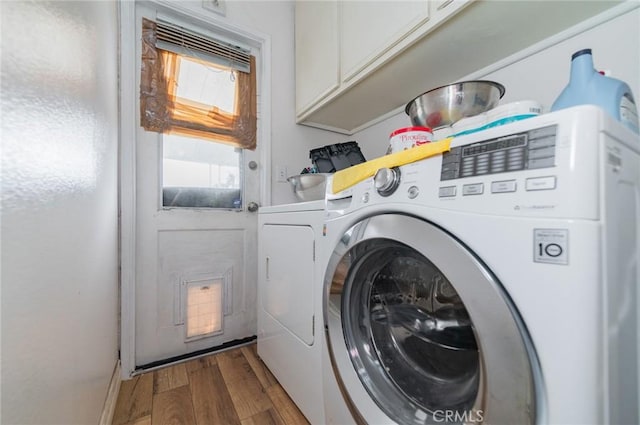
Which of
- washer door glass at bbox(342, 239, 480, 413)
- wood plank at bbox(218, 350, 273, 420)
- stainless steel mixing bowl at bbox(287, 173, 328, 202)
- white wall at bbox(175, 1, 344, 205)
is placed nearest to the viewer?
washer door glass at bbox(342, 239, 480, 413)

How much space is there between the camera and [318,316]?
84 cm

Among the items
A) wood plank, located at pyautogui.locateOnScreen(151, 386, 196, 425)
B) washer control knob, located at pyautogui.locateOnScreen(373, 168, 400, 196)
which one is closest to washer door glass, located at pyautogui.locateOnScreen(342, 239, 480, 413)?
washer control knob, located at pyautogui.locateOnScreen(373, 168, 400, 196)

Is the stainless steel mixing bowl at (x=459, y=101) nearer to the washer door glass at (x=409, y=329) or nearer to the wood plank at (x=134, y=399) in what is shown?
the washer door glass at (x=409, y=329)

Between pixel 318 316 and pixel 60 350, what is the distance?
2.12ft

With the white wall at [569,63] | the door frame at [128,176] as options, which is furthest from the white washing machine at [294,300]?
the white wall at [569,63]

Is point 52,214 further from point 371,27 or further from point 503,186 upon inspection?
point 371,27

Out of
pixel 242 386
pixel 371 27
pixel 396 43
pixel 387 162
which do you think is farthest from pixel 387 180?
pixel 242 386

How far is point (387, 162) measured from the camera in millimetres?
581

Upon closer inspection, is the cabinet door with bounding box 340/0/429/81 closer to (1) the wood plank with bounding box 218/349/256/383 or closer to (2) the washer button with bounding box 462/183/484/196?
(2) the washer button with bounding box 462/183/484/196

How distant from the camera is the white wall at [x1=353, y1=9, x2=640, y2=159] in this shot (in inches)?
30.1

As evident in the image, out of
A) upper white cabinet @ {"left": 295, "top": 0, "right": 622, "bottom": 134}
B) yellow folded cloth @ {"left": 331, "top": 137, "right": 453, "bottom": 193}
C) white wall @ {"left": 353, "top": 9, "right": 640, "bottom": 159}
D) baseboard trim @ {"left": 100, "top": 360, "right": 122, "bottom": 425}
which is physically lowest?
baseboard trim @ {"left": 100, "top": 360, "right": 122, "bottom": 425}

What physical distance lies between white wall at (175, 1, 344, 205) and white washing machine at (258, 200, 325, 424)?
609 millimetres

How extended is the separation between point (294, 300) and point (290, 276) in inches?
3.9

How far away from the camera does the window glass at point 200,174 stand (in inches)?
55.5
